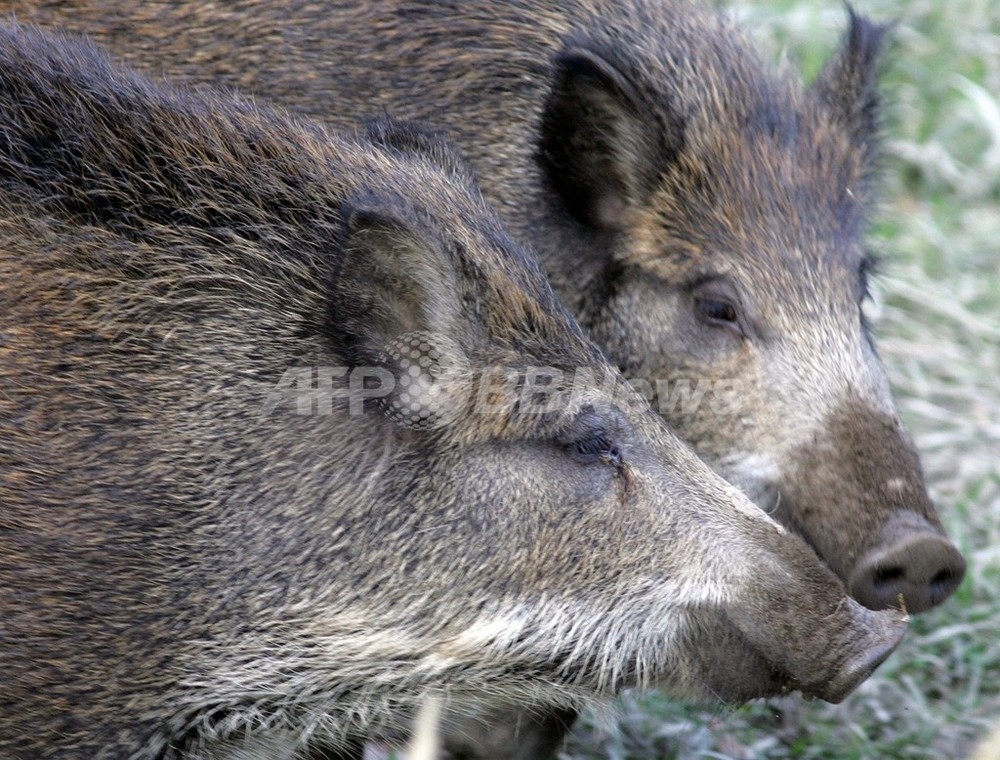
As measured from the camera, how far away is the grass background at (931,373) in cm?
427

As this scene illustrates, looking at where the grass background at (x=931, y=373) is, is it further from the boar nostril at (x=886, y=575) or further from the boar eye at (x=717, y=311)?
the boar eye at (x=717, y=311)

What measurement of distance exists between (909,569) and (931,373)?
256cm

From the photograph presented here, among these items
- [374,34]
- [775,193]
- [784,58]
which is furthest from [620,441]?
[784,58]

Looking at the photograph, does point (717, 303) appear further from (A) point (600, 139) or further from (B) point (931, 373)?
(B) point (931, 373)

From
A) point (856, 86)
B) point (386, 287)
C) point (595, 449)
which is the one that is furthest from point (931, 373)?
point (386, 287)

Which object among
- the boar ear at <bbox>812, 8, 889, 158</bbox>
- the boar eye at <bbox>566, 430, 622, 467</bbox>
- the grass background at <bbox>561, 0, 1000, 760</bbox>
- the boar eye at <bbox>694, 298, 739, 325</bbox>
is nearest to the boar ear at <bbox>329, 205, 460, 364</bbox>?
the boar eye at <bbox>566, 430, 622, 467</bbox>

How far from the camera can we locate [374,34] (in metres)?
4.58

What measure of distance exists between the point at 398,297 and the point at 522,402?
34 centimetres

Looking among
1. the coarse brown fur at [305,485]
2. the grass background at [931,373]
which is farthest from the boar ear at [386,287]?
the grass background at [931,373]

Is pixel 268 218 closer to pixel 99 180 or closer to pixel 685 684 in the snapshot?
pixel 99 180

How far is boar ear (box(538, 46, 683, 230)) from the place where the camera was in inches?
170

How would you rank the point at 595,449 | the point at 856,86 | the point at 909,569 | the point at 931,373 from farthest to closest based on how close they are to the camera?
the point at 931,373, the point at 856,86, the point at 909,569, the point at 595,449

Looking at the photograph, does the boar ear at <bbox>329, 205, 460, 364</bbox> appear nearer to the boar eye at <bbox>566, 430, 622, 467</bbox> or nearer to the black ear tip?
the boar eye at <bbox>566, 430, 622, 467</bbox>

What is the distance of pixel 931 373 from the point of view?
6.05m
